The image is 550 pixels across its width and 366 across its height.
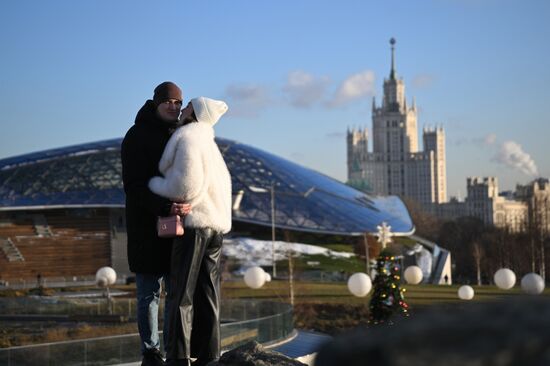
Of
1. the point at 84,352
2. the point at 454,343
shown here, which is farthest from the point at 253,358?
the point at 84,352

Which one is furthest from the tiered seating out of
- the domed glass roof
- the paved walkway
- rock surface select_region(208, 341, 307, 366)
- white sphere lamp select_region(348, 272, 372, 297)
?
rock surface select_region(208, 341, 307, 366)

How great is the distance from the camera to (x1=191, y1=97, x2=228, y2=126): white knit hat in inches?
176

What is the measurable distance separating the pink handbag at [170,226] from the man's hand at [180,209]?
0.11 feet

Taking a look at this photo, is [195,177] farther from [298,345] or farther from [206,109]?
[298,345]

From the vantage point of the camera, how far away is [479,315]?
49.7 inches

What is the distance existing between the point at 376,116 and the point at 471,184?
22790 mm

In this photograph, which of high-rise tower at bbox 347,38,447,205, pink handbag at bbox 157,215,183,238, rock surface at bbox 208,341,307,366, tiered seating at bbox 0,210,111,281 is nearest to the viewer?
rock surface at bbox 208,341,307,366

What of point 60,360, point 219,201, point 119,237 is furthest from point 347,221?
point 219,201

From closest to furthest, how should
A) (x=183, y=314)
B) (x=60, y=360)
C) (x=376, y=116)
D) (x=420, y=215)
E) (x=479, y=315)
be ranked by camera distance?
(x=479, y=315) → (x=183, y=314) → (x=60, y=360) → (x=420, y=215) → (x=376, y=116)

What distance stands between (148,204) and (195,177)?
333mm

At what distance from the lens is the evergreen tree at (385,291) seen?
1650 centimetres

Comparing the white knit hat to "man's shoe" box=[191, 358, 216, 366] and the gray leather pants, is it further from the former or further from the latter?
"man's shoe" box=[191, 358, 216, 366]

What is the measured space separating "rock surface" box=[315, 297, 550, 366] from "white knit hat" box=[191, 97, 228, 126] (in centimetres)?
331

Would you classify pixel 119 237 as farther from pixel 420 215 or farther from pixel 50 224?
pixel 420 215
